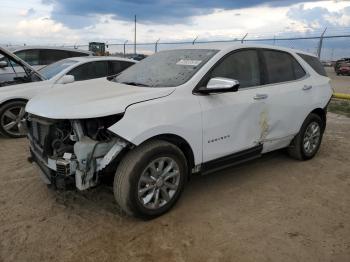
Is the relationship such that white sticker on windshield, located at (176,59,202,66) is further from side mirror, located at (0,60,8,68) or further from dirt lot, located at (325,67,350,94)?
dirt lot, located at (325,67,350,94)

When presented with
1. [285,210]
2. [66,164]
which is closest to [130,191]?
[66,164]

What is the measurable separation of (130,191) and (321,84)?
3.55 metres

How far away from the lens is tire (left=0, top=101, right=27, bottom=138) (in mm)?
6531

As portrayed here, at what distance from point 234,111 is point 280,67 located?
1.30 m

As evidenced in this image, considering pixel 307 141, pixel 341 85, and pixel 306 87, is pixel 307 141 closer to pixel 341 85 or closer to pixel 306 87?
pixel 306 87

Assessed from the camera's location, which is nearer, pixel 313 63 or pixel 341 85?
pixel 313 63

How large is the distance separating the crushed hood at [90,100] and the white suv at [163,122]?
0.01 metres

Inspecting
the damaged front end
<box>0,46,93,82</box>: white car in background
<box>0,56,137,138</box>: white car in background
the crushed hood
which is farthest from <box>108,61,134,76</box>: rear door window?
the damaged front end

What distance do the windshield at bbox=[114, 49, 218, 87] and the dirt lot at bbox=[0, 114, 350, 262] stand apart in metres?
1.31

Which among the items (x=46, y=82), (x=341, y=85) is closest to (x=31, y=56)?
(x=46, y=82)

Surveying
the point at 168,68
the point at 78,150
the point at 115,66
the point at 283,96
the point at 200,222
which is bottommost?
the point at 200,222

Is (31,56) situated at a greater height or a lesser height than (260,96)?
greater

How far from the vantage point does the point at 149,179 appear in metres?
3.54

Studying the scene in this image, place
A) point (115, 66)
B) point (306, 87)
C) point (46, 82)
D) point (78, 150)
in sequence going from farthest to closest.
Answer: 1. point (115, 66)
2. point (46, 82)
3. point (306, 87)
4. point (78, 150)
